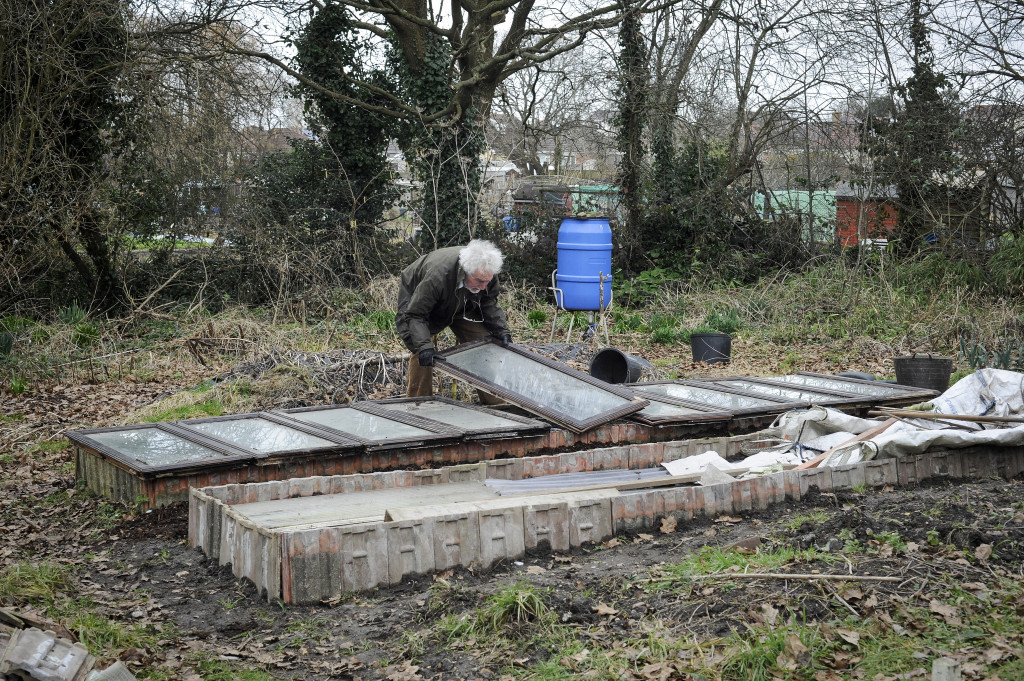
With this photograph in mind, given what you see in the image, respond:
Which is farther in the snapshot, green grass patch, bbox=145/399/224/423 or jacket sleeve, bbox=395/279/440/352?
green grass patch, bbox=145/399/224/423

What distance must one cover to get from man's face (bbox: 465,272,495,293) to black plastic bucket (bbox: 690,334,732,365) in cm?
A: 430

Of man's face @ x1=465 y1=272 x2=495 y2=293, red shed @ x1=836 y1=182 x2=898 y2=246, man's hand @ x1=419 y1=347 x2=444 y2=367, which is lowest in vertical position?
man's hand @ x1=419 y1=347 x2=444 y2=367

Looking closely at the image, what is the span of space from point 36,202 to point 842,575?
11069 millimetres

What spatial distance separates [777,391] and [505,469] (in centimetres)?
325

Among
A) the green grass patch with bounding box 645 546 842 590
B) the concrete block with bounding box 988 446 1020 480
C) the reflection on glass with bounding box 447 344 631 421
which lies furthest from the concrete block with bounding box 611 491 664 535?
the concrete block with bounding box 988 446 1020 480

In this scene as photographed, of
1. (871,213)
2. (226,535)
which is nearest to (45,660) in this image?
(226,535)

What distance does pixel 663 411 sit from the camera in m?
7.15

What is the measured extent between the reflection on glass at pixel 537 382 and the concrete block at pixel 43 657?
13.7 feet

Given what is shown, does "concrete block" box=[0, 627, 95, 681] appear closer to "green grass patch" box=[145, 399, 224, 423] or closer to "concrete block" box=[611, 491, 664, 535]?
"concrete block" box=[611, 491, 664, 535]

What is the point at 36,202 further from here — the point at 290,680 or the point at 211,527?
the point at 290,680

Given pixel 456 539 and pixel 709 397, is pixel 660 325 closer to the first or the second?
pixel 709 397

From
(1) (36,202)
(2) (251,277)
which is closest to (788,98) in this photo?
(2) (251,277)

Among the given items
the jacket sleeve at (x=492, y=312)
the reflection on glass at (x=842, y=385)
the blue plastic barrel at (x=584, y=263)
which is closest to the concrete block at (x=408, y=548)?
the jacket sleeve at (x=492, y=312)

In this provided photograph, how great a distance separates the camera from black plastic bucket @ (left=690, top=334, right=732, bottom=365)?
10750 millimetres
